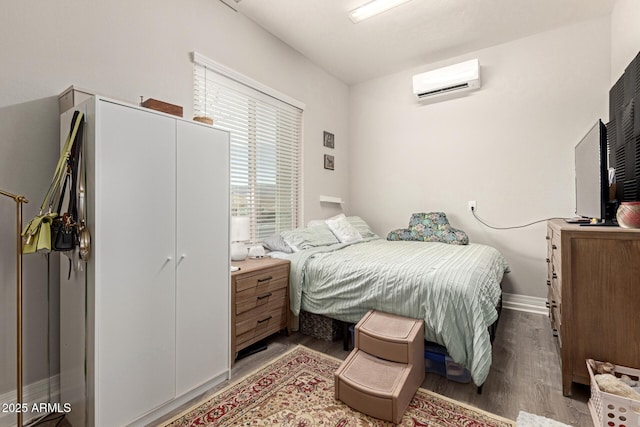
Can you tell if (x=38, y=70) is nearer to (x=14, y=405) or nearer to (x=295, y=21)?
(x=14, y=405)

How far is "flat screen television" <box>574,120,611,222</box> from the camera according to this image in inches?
72.1

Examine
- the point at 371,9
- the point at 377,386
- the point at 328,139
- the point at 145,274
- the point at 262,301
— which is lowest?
the point at 377,386

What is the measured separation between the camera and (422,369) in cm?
185

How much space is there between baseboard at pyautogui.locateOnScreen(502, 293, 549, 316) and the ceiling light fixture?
10.5ft

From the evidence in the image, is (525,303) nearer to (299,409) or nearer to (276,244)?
(276,244)

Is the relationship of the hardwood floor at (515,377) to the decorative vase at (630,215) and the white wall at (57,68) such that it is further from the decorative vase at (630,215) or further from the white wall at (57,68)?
the white wall at (57,68)

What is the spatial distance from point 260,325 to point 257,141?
5.75ft

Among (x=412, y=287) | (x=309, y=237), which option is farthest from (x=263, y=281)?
(x=412, y=287)

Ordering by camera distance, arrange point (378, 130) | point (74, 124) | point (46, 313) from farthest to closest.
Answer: point (378, 130) < point (46, 313) < point (74, 124)

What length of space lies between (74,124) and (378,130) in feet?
11.7

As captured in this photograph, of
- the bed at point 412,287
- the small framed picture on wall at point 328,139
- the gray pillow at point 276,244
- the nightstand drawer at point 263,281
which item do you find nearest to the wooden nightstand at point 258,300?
the nightstand drawer at point 263,281

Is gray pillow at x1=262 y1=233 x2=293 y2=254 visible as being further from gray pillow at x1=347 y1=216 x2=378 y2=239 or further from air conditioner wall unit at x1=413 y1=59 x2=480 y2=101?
air conditioner wall unit at x1=413 y1=59 x2=480 y2=101

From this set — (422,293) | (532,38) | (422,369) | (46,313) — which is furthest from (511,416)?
(532,38)

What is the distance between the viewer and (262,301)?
226 cm
